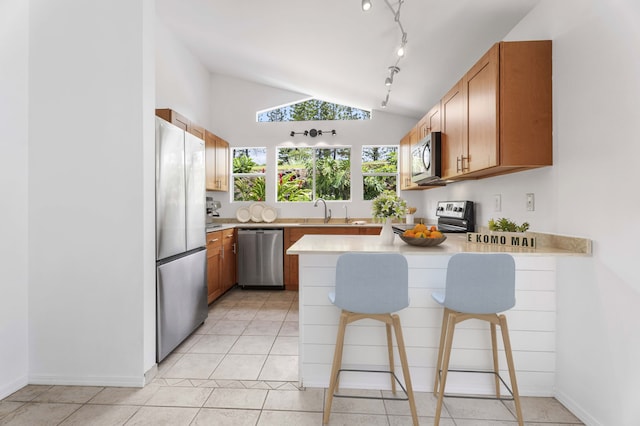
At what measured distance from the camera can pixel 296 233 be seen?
15.3 ft

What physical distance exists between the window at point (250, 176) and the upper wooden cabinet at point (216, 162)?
0.21 meters

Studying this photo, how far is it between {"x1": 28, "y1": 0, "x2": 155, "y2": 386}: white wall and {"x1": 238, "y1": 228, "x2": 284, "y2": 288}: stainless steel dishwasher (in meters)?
2.43

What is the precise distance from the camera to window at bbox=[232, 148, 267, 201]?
17.6ft

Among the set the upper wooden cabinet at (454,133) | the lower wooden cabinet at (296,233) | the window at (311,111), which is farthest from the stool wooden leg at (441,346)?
the window at (311,111)

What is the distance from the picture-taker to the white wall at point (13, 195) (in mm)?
2033

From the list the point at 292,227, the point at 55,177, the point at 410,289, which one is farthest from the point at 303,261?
the point at 292,227

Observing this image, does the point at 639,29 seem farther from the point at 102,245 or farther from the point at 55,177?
the point at 55,177

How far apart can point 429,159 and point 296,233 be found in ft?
7.14

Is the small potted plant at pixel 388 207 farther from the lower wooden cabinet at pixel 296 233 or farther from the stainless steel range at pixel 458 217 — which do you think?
the lower wooden cabinet at pixel 296 233

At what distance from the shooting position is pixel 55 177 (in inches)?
86.5

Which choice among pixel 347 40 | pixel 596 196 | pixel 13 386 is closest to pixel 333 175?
pixel 347 40

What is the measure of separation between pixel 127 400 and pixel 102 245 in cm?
97

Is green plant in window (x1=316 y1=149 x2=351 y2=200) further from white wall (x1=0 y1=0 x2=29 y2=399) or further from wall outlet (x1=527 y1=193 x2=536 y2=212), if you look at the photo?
white wall (x1=0 y1=0 x2=29 y2=399)

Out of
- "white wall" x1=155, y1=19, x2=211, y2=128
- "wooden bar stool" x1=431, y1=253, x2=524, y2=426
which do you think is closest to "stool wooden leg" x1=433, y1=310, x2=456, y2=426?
"wooden bar stool" x1=431, y1=253, x2=524, y2=426
